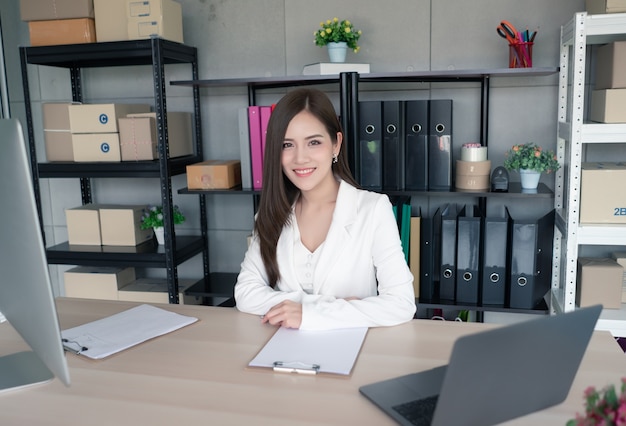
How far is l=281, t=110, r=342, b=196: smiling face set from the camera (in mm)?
1645

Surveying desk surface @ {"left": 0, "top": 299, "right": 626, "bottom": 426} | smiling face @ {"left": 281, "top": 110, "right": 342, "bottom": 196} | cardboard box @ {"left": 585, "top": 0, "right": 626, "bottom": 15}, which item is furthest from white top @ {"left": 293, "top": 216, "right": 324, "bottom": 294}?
cardboard box @ {"left": 585, "top": 0, "right": 626, "bottom": 15}

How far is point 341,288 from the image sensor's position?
5.35 feet

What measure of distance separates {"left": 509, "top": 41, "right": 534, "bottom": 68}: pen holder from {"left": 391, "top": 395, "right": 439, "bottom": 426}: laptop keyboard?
1.71 meters

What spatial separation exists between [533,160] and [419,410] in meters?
1.58

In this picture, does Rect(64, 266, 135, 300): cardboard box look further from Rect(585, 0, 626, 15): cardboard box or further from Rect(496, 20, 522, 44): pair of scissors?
Rect(585, 0, 626, 15): cardboard box

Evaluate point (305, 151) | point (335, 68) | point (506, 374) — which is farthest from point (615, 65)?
point (506, 374)

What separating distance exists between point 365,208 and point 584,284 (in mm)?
1124

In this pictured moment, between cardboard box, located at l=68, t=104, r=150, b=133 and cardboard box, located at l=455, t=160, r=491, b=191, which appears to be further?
cardboard box, located at l=68, t=104, r=150, b=133

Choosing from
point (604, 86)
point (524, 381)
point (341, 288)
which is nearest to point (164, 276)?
point (341, 288)

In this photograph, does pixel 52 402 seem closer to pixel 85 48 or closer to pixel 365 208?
pixel 365 208

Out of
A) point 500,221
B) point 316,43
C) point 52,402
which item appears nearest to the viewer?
point 52,402

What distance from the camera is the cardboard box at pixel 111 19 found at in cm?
250

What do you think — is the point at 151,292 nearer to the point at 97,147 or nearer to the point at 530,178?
the point at 97,147

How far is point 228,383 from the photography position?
108 centimetres
